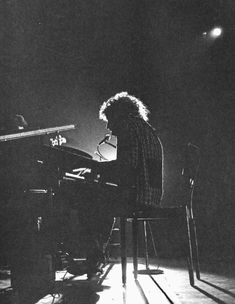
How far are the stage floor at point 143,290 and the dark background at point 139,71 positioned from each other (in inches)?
141

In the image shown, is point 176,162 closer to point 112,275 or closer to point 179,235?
point 179,235

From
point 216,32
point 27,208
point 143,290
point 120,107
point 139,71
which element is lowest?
point 143,290

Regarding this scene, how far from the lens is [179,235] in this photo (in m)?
6.89

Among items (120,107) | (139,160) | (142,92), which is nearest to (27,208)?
(139,160)

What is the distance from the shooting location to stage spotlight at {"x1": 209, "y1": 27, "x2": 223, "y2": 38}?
24.6 feet

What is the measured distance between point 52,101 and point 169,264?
15.8 feet

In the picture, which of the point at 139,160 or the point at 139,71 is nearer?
the point at 139,160

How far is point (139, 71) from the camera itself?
812cm

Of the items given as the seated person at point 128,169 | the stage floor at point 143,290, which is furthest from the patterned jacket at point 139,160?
the stage floor at point 143,290

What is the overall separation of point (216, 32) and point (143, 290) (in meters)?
6.12

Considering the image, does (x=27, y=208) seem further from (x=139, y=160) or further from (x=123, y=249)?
(x=139, y=160)

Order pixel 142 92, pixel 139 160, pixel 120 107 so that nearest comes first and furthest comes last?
pixel 139 160 < pixel 120 107 < pixel 142 92

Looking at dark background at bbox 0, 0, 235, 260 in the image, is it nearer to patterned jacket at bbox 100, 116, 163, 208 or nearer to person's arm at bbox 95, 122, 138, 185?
patterned jacket at bbox 100, 116, 163, 208

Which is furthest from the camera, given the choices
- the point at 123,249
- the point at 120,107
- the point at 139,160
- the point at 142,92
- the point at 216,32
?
the point at 142,92
